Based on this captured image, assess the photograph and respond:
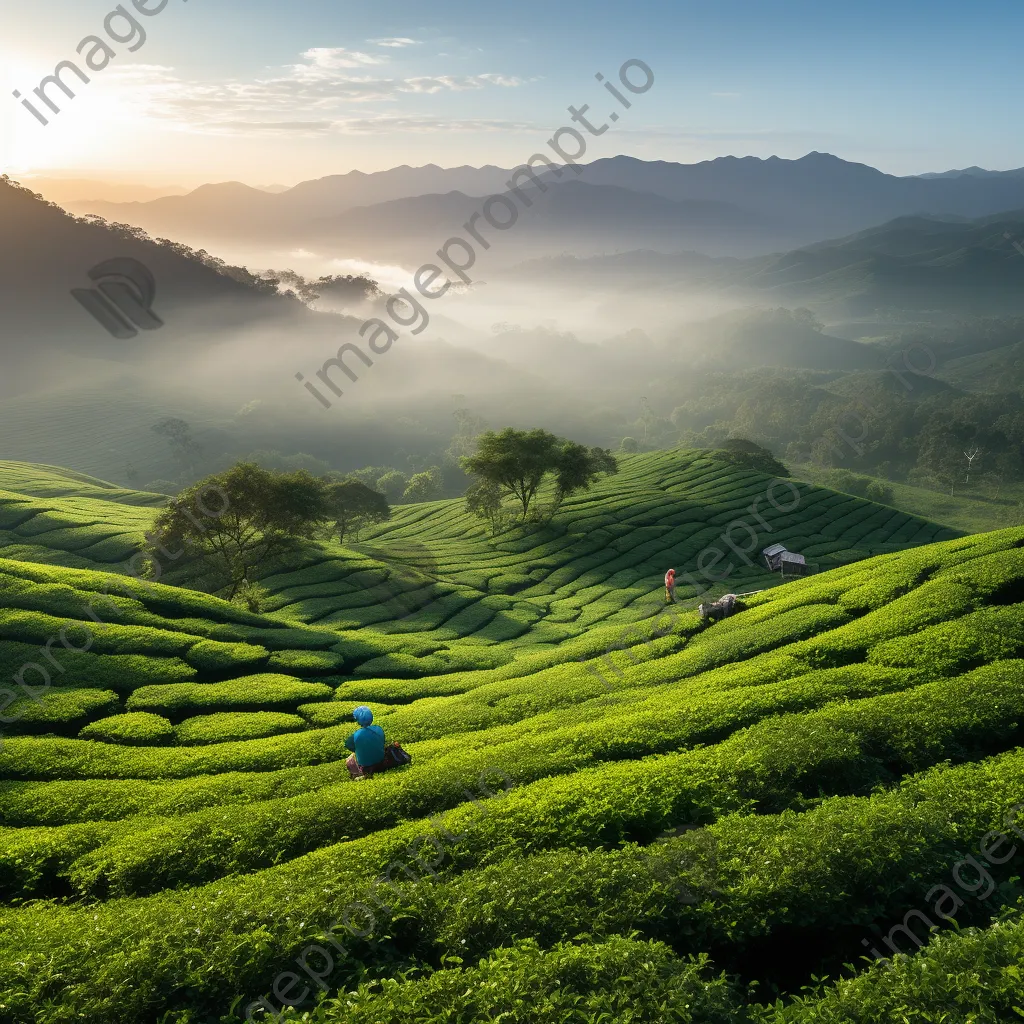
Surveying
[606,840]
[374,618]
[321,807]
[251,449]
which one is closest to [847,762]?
[606,840]

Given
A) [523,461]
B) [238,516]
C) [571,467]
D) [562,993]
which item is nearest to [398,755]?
[562,993]

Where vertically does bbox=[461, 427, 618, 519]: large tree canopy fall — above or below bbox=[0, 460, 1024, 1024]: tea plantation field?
above

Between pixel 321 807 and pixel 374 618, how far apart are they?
25267 millimetres

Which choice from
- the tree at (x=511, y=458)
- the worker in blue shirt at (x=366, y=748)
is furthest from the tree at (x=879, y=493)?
the worker in blue shirt at (x=366, y=748)

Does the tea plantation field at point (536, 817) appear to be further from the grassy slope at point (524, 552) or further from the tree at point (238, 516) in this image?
the tree at point (238, 516)

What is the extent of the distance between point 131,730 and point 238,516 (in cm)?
2239

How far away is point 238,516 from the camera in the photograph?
132 ft

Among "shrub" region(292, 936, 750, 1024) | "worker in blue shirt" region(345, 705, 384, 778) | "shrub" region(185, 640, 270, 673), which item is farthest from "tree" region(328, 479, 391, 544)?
"shrub" region(292, 936, 750, 1024)

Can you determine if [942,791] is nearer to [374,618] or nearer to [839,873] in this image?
[839,873]

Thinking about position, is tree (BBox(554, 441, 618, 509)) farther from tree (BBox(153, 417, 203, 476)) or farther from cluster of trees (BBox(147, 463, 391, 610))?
tree (BBox(153, 417, 203, 476))

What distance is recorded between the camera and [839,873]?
9.71m

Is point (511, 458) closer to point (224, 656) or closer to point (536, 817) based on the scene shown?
point (224, 656)

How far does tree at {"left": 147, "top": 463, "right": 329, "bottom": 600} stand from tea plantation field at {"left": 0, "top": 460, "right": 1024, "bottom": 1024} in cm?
972

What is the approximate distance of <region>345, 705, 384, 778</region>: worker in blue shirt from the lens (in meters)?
15.7
